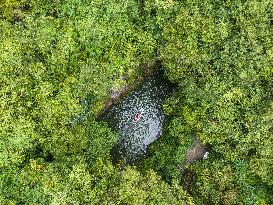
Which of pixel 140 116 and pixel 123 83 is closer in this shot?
pixel 123 83

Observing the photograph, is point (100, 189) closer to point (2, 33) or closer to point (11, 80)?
point (11, 80)

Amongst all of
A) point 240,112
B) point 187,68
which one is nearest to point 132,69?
point 187,68

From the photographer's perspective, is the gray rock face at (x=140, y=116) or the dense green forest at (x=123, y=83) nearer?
the dense green forest at (x=123, y=83)

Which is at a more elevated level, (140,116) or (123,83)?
(123,83)

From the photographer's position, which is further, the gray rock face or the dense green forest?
the gray rock face
